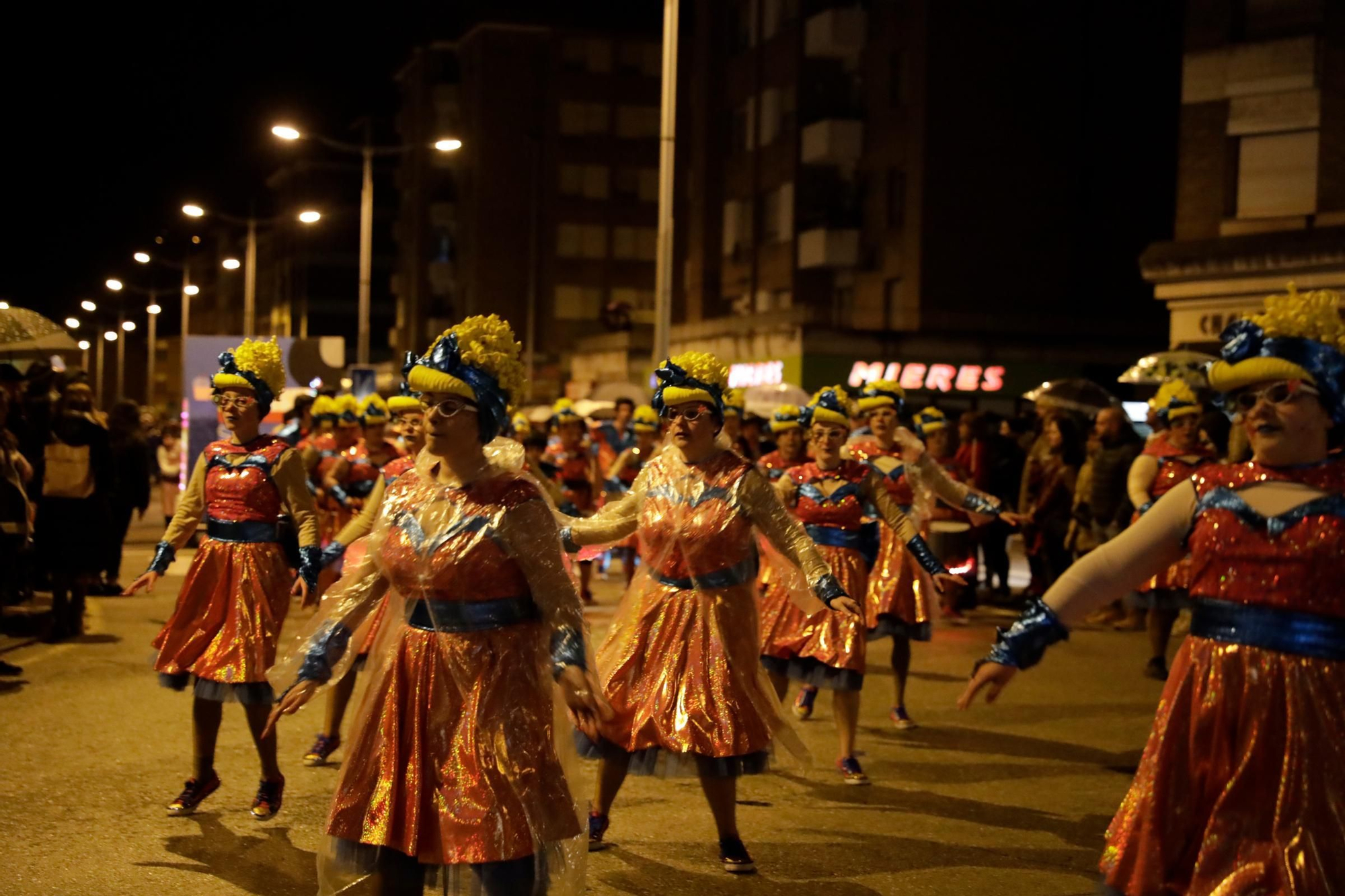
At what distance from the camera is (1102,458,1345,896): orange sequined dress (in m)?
4.15

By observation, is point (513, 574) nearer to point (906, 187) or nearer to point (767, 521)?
point (767, 521)

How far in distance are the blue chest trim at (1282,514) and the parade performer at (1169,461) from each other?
712 centimetres

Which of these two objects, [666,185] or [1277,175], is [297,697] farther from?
[1277,175]

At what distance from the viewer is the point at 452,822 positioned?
4898 mm

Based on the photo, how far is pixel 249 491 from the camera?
25.0 feet

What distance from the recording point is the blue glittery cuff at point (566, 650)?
5.08 m

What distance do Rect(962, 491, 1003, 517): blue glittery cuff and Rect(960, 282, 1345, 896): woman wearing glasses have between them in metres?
4.47

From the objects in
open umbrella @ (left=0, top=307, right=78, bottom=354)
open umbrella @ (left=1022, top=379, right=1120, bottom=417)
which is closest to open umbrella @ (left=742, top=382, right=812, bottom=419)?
open umbrella @ (left=1022, top=379, right=1120, bottom=417)

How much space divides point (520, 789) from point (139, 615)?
11.0 metres

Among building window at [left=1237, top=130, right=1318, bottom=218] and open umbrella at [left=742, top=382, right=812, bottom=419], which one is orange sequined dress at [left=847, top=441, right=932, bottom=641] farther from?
building window at [left=1237, top=130, right=1318, bottom=218]

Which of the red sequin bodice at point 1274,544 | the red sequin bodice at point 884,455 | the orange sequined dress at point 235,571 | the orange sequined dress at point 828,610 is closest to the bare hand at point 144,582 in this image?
the orange sequined dress at point 235,571

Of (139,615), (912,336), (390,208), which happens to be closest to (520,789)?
(139,615)

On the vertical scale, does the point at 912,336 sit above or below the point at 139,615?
above

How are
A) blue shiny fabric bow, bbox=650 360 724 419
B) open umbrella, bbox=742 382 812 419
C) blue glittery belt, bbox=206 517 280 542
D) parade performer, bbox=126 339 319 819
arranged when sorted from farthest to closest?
open umbrella, bbox=742 382 812 419, blue glittery belt, bbox=206 517 280 542, parade performer, bbox=126 339 319 819, blue shiny fabric bow, bbox=650 360 724 419
